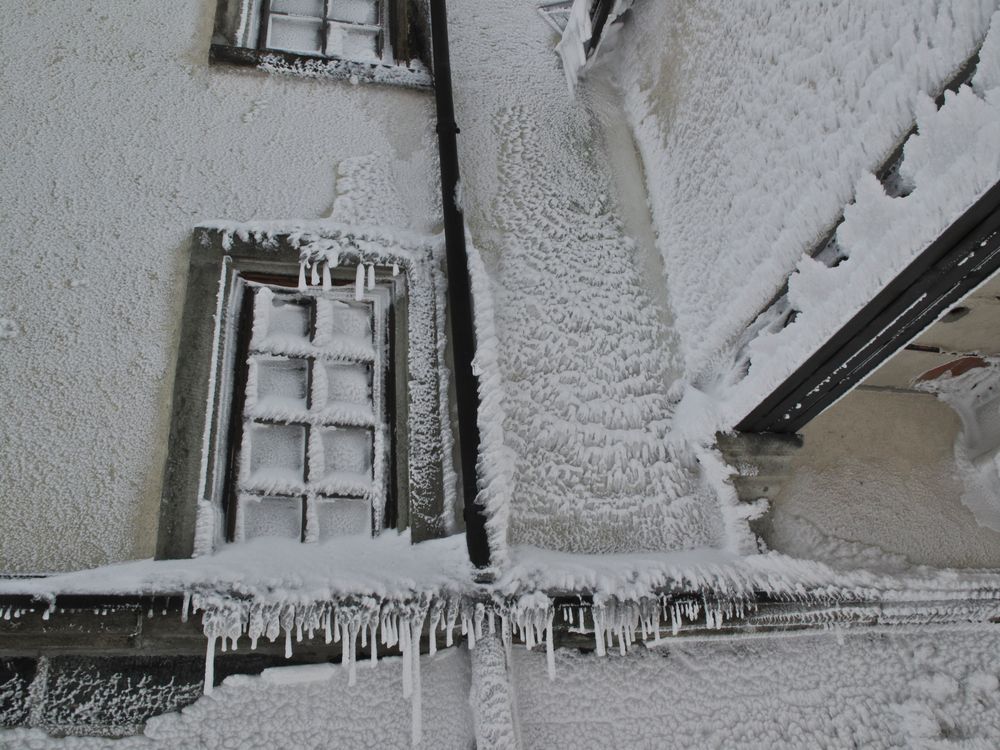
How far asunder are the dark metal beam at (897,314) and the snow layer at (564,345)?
1.37ft

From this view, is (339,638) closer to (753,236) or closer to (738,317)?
(738,317)

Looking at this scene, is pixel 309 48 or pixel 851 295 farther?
pixel 309 48

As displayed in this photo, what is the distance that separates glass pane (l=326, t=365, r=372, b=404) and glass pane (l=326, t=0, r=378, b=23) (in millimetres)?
2003

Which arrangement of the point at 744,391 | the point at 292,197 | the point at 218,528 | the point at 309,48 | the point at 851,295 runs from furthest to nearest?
the point at 309,48, the point at 292,197, the point at 744,391, the point at 218,528, the point at 851,295

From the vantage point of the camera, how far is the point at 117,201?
253 centimetres

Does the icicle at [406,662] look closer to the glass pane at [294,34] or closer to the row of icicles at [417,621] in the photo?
the row of icicles at [417,621]

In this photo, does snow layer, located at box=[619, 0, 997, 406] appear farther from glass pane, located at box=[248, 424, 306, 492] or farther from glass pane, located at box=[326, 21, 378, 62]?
glass pane, located at box=[248, 424, 306, 492]

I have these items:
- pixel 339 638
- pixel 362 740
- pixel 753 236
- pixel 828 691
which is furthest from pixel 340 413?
pixel 828 691

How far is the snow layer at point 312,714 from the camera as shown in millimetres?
1786

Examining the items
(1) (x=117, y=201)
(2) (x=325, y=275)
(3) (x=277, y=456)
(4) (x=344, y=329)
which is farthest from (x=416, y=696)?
(1) (x=117, y=201)

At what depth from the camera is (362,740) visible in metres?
1.86

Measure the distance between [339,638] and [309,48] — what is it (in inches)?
109

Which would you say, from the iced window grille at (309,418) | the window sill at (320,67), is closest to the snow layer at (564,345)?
the window sill at (320,67)

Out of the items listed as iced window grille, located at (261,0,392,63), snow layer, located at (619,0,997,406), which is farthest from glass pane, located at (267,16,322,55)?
snow layer, located at (619,0,997,406)
